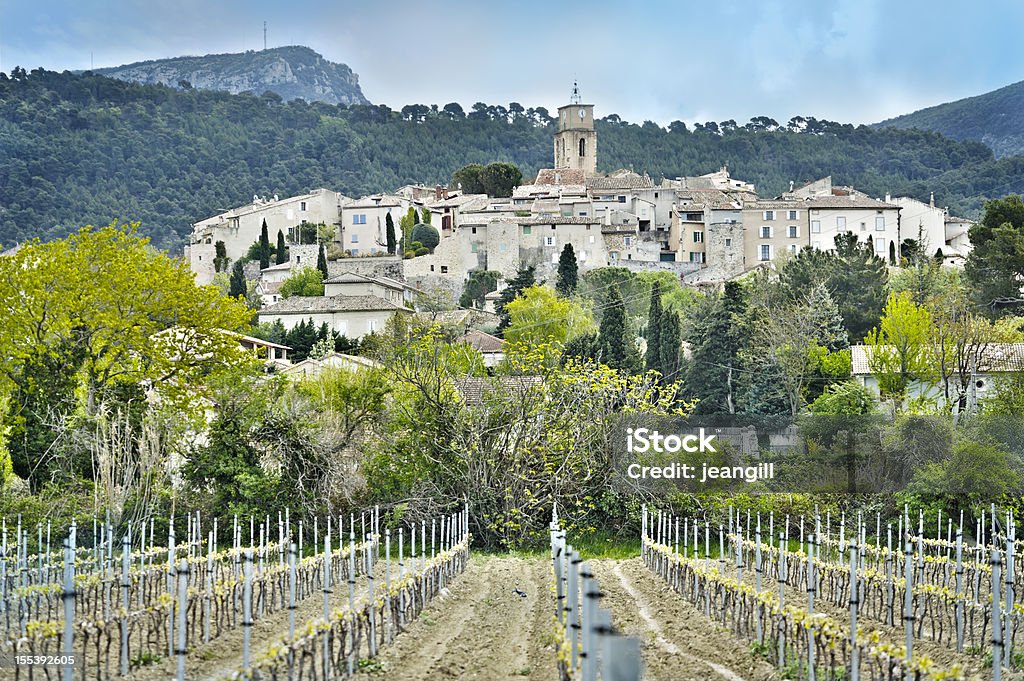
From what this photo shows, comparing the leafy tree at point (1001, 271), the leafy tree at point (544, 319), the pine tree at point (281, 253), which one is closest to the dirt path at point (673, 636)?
the leafy tree at point (1001, 271)

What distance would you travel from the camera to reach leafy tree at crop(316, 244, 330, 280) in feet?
262

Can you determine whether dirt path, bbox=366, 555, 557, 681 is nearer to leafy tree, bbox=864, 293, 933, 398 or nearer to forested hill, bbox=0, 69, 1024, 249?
leafy tree, bbox=864, 293, 933, 398

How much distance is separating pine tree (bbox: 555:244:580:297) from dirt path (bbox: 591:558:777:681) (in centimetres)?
5016

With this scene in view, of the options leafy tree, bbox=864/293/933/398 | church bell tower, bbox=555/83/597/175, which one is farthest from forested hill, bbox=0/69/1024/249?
leafy tree, bbox=864/293/933/398

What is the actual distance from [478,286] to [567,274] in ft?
28.5

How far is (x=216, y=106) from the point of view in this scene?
18012 centimetres

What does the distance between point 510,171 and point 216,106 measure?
81169 millimetres

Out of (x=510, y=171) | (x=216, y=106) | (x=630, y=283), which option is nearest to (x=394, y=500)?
(x=630, y=283)

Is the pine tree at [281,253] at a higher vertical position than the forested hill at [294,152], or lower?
lower

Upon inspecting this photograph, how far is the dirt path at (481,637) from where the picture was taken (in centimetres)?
1298

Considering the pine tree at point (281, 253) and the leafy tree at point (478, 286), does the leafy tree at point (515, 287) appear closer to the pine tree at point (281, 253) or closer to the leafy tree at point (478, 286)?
the leafy tree at point (478, 286)

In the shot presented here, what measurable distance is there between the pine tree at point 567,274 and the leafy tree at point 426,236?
56.1 ft

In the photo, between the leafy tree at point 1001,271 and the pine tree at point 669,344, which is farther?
the leafy tree at point 1001,271

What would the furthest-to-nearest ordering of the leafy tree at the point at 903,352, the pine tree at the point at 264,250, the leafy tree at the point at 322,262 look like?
the pine tree at the point at 264,250 < the leafy tree at the point at 322,262 < the leafy tree at the point at 903,352
